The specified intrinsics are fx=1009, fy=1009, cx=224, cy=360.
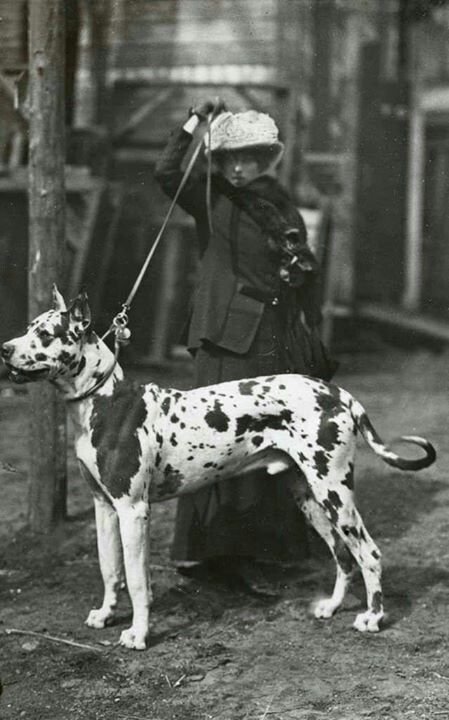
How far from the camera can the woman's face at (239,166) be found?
18.8 ft

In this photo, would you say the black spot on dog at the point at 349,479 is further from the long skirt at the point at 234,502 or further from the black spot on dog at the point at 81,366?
the black spot on dog at the point at 81,366

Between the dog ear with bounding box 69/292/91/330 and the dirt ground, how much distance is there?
2.70ft

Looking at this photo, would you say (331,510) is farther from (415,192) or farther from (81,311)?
(415,192)

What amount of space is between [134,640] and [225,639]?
48cm

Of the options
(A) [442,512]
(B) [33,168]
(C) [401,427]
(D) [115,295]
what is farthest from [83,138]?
(A) [442,512]

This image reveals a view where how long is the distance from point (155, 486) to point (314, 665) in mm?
1176

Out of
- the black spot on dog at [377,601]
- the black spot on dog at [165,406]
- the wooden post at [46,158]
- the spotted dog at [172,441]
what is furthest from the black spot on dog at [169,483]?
the wooden post at [46,158]

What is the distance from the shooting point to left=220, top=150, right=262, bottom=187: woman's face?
573cm

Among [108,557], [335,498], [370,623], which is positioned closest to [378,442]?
[335,498]

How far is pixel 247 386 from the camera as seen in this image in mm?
5246

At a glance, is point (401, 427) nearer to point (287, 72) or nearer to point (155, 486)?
point (155, 486)

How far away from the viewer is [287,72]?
1452 cm

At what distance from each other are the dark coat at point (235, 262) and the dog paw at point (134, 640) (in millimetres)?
1644

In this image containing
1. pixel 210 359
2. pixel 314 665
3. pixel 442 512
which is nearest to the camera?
pixel 314 665
